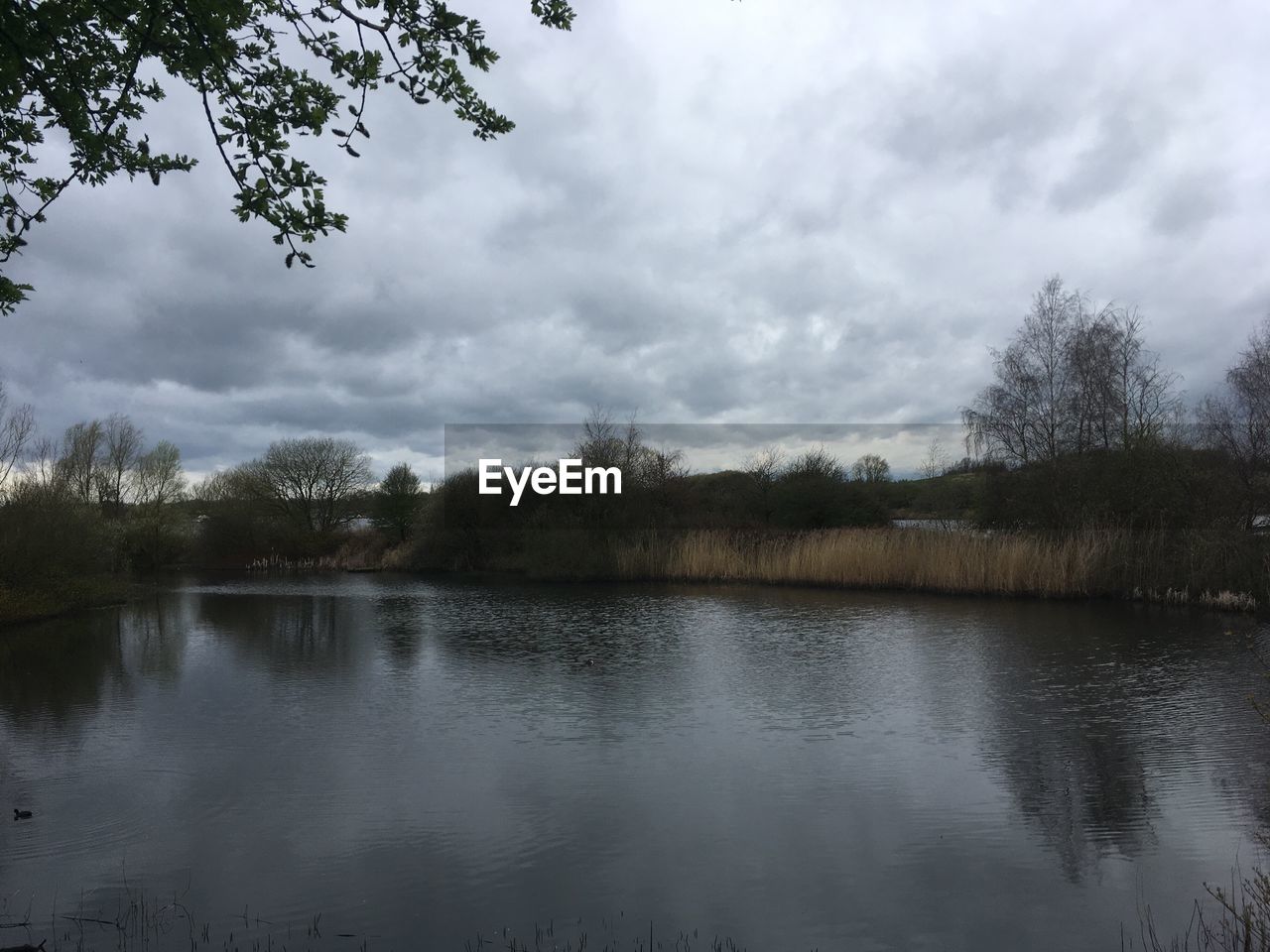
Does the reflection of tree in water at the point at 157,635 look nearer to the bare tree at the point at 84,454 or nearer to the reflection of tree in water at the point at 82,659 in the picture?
the reflection of tree in water at the point at 82,659

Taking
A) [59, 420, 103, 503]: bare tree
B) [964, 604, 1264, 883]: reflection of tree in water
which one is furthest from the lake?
[59, 420, 103, 503]: bare tree

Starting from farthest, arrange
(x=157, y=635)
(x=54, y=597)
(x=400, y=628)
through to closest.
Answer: (x=54, y=597)
(x=400, y=628)
(x=157, y=635)

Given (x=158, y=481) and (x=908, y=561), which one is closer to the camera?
(x=908, y=561)

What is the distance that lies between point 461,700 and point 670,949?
14.1ft

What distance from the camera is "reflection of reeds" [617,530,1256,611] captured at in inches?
538

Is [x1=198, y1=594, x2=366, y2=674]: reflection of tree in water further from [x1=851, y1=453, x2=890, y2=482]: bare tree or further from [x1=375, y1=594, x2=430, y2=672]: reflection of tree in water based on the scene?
[x1=851, y1=453, x2=890, y2=482]: bare tree

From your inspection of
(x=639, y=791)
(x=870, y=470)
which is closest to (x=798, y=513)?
(x=870, y=470)

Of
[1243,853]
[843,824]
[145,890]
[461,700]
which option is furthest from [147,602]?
[1243,853]

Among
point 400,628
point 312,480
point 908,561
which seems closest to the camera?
point 400,628

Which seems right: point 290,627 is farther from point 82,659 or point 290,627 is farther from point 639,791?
point 639,791

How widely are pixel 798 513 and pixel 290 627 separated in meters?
12.8

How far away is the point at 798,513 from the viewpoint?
21.6 metres

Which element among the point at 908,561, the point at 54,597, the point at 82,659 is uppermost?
the point at 908,561

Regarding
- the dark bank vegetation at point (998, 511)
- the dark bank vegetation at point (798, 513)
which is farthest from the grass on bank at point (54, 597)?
the dark bank vegetation at point (998, 511)
